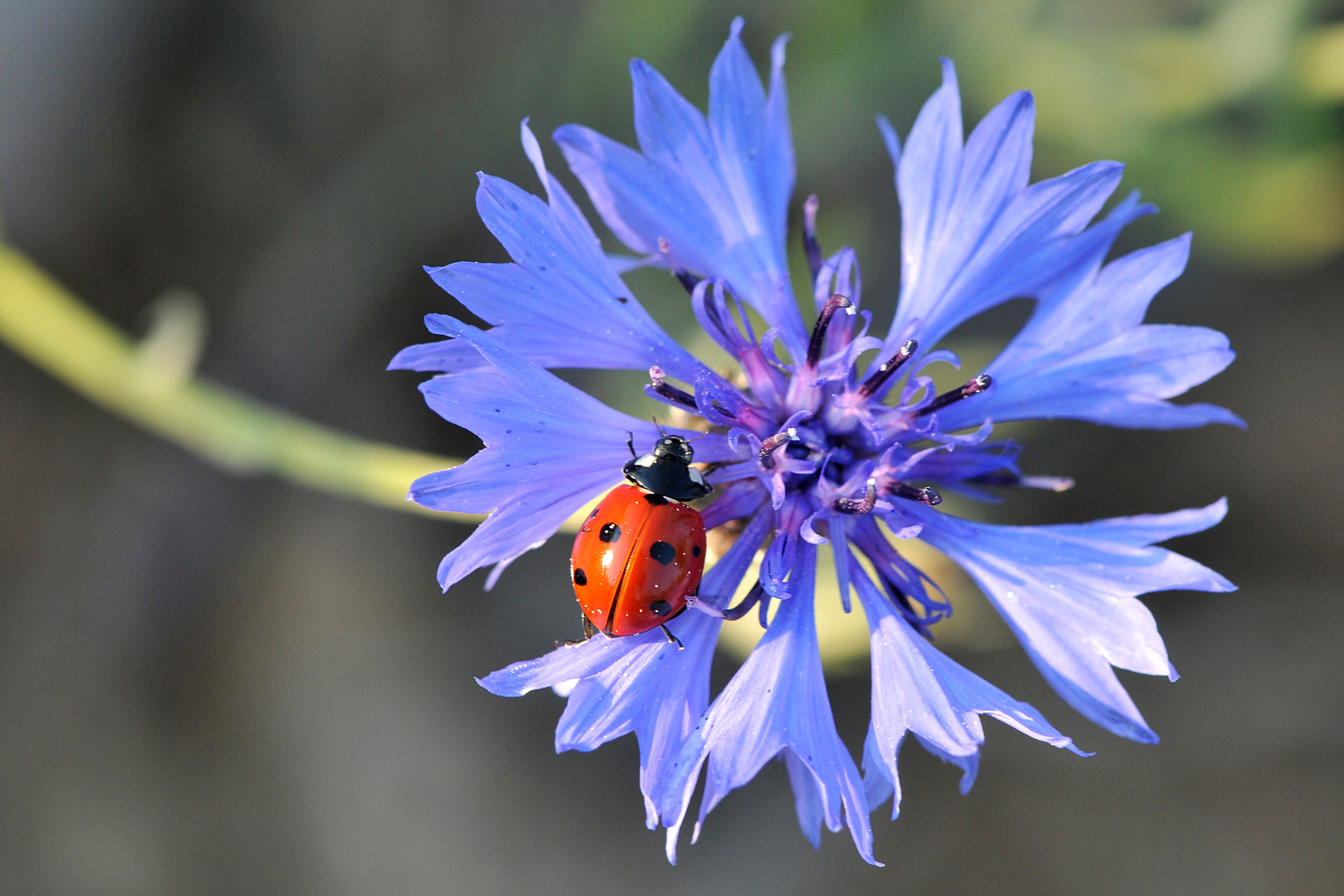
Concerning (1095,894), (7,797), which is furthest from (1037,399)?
(7,797)

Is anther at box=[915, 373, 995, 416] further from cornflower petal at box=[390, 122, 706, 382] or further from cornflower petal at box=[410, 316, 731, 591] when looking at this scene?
cornflower petal at box=[410, 316, 731, 591]

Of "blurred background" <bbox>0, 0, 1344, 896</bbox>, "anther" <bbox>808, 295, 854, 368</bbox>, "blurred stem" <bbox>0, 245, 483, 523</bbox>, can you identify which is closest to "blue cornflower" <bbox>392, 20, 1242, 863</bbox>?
"anther" <bbox>808, 295, 854, 368</bbox>

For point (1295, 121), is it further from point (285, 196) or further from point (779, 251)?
point (285, 196)

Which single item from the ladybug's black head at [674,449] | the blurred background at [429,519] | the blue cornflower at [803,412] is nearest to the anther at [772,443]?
the blue cornflower at [803,412]

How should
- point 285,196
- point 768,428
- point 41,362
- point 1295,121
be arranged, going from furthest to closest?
1. point 285,196
2. point 41,362
3. point 1295,121
4. point 768,428

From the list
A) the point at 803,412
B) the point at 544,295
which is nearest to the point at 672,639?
the point at 803,412

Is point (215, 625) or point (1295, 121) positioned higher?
point (215, 625)

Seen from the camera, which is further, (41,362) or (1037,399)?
(41,362)

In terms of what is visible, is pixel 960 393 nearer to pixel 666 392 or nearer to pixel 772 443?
pixel 772 443
